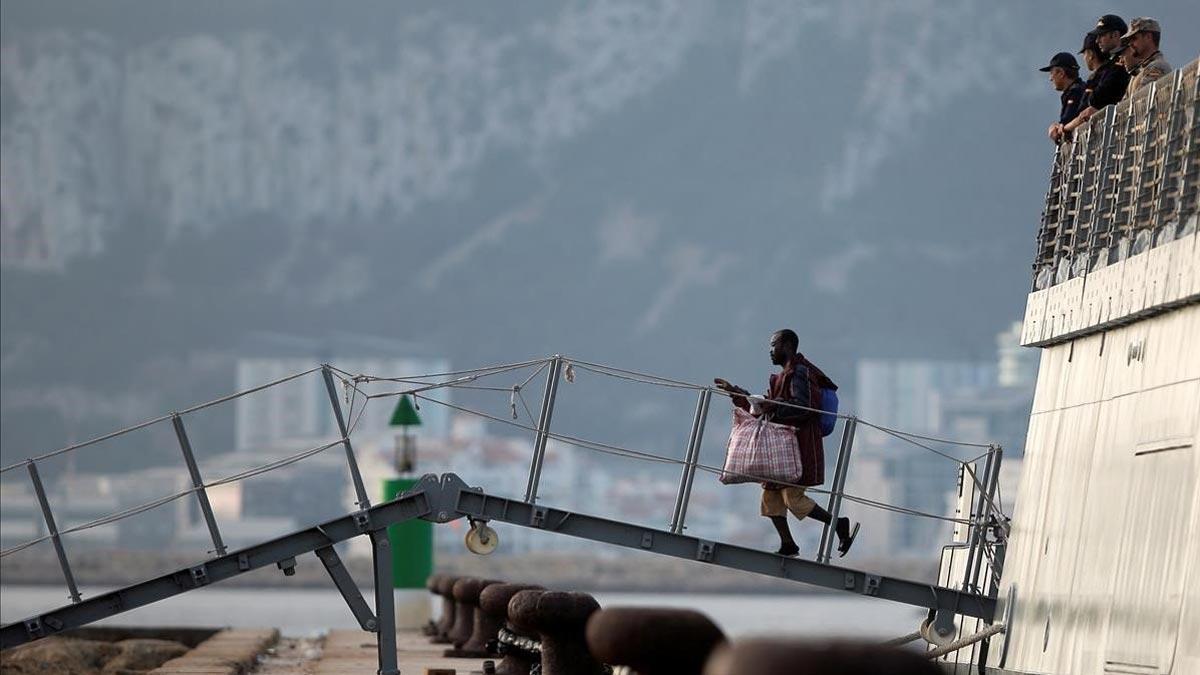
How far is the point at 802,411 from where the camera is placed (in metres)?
20.0

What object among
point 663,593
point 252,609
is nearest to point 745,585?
point 663,593

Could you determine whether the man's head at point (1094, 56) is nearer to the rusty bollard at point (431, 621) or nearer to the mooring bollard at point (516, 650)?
the mooring bollard at point (516, 650)

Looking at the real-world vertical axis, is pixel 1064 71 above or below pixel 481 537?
above

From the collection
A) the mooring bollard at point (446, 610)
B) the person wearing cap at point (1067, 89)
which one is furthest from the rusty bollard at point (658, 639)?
the mooring bollard at point (446, 610)

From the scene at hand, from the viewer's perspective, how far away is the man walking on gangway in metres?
19.9

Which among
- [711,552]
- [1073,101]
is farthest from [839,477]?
[1073,101]

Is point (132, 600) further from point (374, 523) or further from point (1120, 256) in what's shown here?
point (1120, 256)

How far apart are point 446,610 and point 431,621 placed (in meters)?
1.57

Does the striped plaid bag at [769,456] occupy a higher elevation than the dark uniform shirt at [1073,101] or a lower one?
lower

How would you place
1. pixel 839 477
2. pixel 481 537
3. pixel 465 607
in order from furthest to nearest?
pixel 465 607 < pixel 481 537 < pixel 839 477

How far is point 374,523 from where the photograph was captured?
67.6 ft

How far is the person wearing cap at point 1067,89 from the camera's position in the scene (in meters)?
19.5

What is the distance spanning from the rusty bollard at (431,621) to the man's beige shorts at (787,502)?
13919mm

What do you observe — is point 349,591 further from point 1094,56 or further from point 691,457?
point 1094,56
